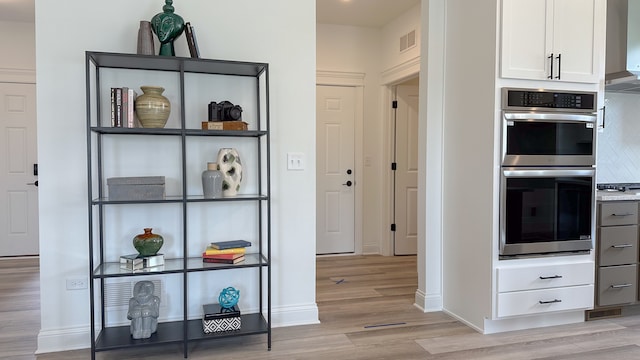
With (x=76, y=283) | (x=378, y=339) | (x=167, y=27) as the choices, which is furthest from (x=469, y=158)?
(x=76, y=283)

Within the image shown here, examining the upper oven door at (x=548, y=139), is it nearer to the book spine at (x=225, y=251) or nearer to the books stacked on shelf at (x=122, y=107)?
the book spine at (x=225, y=251)

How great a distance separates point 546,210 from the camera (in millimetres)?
2828

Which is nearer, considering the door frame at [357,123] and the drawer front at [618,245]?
the drawer front at [618,245]

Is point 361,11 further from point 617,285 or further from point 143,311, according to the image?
point 143,311

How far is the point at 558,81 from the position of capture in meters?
2.86

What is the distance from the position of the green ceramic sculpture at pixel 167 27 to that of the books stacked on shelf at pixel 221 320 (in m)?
1.55

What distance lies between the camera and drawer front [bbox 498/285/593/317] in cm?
277

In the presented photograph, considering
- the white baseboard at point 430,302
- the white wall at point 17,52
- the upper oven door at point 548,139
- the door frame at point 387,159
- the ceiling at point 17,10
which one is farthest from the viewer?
the door frame at point 387,159

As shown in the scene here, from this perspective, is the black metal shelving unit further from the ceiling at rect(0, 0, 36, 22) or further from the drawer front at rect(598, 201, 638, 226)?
the ceiling at rect(0, 0, 36, 22)

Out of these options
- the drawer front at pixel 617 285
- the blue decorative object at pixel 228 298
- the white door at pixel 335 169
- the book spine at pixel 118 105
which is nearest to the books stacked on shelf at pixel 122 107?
the book spine at pixel 118 105

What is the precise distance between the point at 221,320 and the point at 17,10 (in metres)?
4.24

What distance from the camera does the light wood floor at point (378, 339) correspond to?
2508 mm

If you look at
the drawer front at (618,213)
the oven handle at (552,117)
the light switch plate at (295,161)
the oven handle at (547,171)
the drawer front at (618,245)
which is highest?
the oven handle at (552,117)

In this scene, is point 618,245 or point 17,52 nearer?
point 618,245
